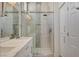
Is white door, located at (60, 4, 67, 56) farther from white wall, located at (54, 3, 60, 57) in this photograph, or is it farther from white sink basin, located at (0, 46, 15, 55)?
white sink basin, located at (0, 46, 15, 55)

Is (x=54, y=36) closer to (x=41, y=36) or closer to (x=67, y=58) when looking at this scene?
(x=41, y=36)

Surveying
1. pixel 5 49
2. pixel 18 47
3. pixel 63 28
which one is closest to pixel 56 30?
pixel 63 28

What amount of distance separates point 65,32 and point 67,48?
0.17 meters

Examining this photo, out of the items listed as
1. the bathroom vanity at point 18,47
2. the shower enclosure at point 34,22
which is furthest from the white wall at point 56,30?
the bathroom vanity at point 18,47

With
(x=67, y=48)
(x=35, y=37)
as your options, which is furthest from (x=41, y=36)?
(x=67, y=48)

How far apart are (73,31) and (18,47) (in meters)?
0.60

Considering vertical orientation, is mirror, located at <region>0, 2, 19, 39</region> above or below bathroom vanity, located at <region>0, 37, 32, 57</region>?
above

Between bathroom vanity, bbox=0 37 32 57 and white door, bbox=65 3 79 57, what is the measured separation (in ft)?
1.40

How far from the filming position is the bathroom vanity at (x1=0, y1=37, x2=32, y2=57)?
151 centimetres

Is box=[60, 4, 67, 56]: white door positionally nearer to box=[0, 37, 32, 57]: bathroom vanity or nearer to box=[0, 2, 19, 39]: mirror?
box=[0, 37, 32, 57]: bathroom vanity

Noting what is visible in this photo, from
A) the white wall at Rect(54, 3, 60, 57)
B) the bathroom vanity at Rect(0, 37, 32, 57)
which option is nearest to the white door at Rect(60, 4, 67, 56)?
the white wall at Rect(54, 3, 60, 57)

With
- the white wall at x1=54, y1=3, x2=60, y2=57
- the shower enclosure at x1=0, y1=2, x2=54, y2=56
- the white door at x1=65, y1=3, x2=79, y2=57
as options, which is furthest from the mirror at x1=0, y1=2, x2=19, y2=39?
the white door at x1=65, y1=3, x2=79, y2=57

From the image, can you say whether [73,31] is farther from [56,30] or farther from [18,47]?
[18,47]

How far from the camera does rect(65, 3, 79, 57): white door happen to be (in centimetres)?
155
